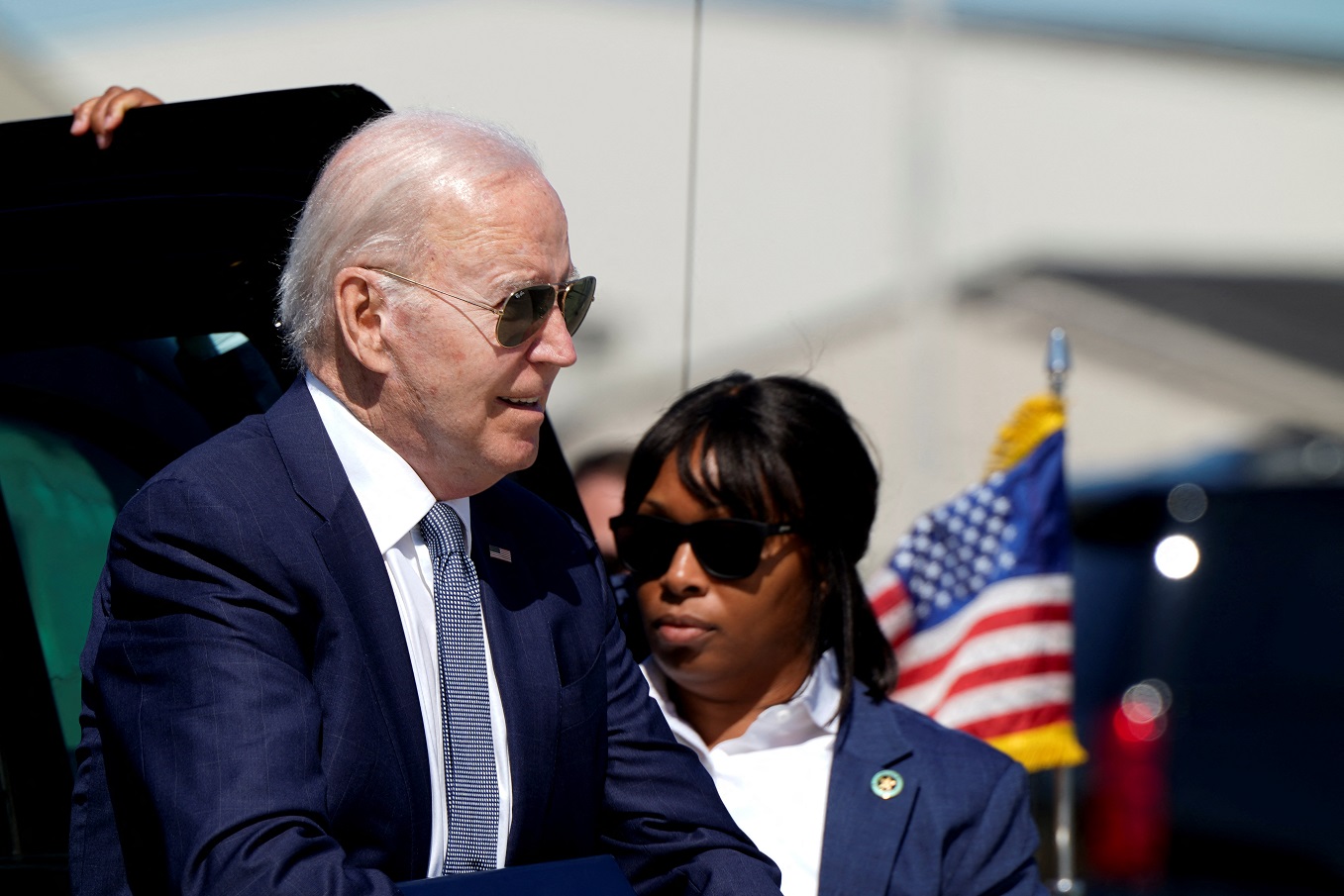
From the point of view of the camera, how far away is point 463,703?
1.96 metres

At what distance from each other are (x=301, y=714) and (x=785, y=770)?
1.18 meters

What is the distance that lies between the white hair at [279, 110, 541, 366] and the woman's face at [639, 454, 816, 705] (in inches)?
33.5

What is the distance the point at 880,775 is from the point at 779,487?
500 millimetres

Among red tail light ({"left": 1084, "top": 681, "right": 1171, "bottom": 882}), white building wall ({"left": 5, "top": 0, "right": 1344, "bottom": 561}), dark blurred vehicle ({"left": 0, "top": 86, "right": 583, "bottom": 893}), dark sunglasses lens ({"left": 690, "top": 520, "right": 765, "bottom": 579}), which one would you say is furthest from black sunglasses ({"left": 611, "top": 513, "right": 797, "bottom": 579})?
red tail light ({"left": 1084, "top": 681, "right": 1171, "bottom": 882})

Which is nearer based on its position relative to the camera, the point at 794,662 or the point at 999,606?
the point at 794,662

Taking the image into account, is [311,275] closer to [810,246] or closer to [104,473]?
[104,473]

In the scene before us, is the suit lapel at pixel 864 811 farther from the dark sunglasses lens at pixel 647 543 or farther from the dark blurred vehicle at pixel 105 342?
the dark blurred vehicle at pixel 105 342

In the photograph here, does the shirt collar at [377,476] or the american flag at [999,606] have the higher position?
the shirt collar at [377,476]

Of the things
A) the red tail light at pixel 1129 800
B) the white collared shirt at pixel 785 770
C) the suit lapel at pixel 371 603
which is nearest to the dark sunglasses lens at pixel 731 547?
the white collared shirt at pixel 785 770

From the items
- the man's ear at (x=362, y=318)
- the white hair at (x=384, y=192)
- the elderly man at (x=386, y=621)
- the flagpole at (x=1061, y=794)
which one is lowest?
the flagpole at (x=1061, y=794)

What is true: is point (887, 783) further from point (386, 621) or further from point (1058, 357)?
point (1058, 357)

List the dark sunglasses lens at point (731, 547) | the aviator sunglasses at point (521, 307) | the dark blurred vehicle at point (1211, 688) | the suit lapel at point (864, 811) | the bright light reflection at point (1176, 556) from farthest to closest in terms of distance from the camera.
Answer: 1. the bright light reflection at point (1176, 556)
2. the dark blurred vehicle at point (1211, 688)
3. the dark sunglasses lens at point (731, 547)
4. the suit lapel at point (864, 811)
5. the aviator sunglasses at point (521, 307)

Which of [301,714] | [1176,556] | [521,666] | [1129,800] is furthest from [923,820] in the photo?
[1176,556]

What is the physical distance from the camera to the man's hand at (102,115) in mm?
2396
